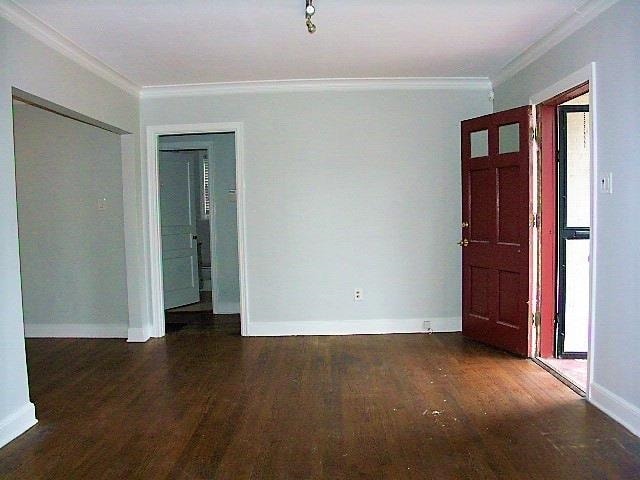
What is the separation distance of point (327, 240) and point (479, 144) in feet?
5.60

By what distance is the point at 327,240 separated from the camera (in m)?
5.46

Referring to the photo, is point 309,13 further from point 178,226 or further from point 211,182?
point 178,226

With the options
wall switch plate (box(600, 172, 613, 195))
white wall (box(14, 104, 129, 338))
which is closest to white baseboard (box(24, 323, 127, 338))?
white wall (box(14, 104, 129, 338))

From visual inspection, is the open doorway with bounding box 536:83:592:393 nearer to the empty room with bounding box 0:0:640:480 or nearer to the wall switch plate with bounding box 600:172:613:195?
the empty room with bounding box 0:0:640:480

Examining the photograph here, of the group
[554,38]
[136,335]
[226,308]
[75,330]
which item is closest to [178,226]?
[226,308]

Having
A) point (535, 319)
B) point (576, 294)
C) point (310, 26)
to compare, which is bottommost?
point (535, 319)

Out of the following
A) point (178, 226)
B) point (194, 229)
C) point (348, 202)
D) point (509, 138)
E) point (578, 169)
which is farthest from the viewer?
point (194, 229)

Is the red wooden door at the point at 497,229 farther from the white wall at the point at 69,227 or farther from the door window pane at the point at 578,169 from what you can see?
the white wall at the point at 69,227

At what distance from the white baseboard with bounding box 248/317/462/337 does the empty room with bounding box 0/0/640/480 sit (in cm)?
2

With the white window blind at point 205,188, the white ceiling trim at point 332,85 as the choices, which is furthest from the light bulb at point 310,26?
the white window blind at point 205,188

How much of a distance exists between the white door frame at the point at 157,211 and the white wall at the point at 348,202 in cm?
7

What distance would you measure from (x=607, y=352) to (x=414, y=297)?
230cm

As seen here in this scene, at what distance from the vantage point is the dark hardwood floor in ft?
8.95

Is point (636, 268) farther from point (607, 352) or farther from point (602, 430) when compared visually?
point (602, 430)
